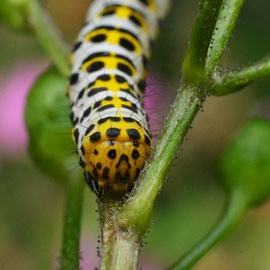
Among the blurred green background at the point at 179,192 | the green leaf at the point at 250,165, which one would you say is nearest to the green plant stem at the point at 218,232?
the green leaf at the point at 250,165

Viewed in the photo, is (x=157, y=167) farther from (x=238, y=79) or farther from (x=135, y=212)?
(x=238, y=79)

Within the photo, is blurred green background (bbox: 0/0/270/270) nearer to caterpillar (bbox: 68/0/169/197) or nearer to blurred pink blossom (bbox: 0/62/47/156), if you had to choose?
blurred pink blossom (bbox: 0/62/47/156)

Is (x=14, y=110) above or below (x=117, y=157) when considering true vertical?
above

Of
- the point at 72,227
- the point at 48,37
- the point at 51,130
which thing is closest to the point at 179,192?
the point at 48,37

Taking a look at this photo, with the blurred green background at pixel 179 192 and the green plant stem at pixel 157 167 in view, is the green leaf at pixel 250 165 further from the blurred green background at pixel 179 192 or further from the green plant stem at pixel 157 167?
the blurred green background at pixel 179 192

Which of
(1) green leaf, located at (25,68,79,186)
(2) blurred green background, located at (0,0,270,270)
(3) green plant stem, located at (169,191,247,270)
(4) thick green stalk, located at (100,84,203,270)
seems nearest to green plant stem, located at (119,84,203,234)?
(4) thick green stalk, located at (100,84,203,270)
